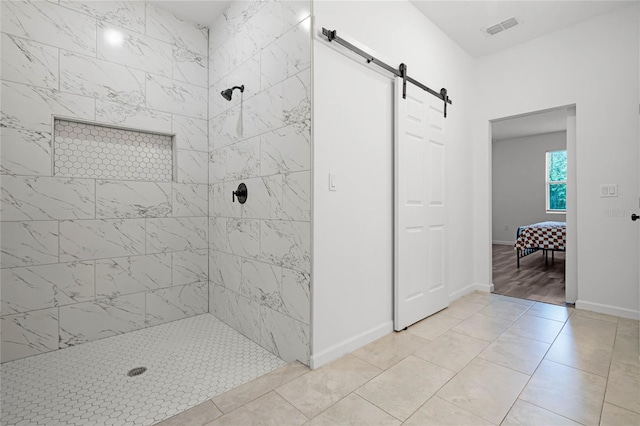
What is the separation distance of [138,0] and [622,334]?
502cm

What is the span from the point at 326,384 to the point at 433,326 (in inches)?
51.1

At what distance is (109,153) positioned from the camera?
2635 mm

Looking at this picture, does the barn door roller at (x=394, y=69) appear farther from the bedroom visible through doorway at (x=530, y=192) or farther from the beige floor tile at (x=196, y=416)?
the bedroom visible through doorway at (x=530, y=192)

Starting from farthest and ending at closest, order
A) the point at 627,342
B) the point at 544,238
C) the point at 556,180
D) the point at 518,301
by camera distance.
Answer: the point at 556,180
the point at 544,238
the point at 518,301
the point at 627,342

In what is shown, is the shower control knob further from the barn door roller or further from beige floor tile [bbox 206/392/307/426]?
beige floor tile [bbox 206/392/307/426]

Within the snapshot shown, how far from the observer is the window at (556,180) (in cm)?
758

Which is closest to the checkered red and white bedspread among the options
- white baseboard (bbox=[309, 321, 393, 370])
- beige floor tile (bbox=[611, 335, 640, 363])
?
beige floor tile (bbox=[611, 335, 640, 363])

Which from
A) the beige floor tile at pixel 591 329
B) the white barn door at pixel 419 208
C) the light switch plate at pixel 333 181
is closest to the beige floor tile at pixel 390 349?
the white barn door at pixel 419 208

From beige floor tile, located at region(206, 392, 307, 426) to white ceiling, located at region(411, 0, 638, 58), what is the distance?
3.38 m

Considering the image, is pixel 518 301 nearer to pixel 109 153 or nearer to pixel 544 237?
pixel 544 237

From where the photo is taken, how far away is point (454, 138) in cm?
343

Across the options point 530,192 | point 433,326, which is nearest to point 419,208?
point 433,326

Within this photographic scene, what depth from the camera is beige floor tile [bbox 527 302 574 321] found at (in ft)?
9.51

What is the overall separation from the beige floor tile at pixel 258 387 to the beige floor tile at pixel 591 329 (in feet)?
7.40
